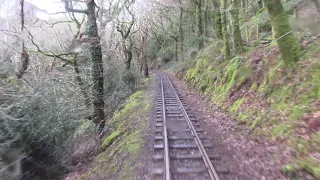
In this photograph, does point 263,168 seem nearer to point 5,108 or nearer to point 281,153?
point 281,153

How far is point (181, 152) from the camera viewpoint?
21.7 ft

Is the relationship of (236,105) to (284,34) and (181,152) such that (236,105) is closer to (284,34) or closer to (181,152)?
(284,34)

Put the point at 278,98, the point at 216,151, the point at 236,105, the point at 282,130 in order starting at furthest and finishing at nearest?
the point at 236,105
the point at 278,98
the point at 216,151
the point at 282,130

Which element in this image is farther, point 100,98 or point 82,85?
point 82,85

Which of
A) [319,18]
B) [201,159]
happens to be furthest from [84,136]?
[319,18]

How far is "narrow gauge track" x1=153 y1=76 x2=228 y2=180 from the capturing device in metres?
5.39

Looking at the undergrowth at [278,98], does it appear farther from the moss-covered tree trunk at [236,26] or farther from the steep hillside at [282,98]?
the moss-covered tree trunk at [236,26]

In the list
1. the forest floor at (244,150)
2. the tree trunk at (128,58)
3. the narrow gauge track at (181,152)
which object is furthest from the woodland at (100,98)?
the tree trunk at (128,58)

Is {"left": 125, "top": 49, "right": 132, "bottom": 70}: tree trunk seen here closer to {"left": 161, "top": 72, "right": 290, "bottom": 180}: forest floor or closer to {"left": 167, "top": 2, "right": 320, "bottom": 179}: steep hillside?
{"left": 167, "top": 2, "right": 320, "bottom": 179}: steep hillside

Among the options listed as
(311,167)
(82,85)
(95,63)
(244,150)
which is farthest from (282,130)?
(82,85)

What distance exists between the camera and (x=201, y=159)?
610 cm

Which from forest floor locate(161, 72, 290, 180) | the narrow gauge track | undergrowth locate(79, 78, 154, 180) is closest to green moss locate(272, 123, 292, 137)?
forest floor locate(161, 72, 290, 180)

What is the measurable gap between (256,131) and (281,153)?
165 centimetres

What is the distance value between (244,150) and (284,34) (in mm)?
3900
